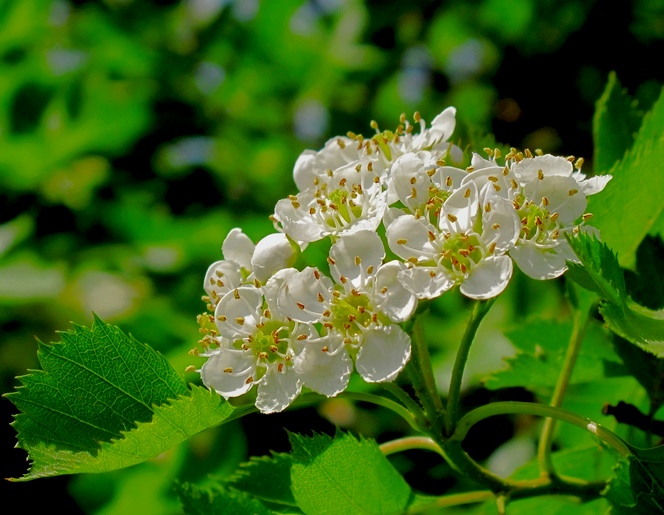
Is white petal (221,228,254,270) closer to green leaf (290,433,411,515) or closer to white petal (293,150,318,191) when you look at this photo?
white petal (293,150,318,191)

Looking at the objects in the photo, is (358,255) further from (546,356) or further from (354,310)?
(546,356)

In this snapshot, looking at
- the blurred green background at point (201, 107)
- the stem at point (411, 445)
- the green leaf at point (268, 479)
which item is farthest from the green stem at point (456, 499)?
the blurred green background at point (201, 107)

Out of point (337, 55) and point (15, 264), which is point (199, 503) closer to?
point (15, 264)

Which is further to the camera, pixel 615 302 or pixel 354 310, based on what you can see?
pixel 354 310

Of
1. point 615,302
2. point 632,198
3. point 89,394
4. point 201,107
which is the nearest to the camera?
point 615,302

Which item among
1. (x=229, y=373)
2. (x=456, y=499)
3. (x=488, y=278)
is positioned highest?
(x=488, y=278)

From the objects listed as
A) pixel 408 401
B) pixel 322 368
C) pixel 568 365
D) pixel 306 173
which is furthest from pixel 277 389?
pixel 568 365

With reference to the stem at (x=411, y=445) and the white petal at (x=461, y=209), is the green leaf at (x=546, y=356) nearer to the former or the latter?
the stem at (x=411, y=445)
